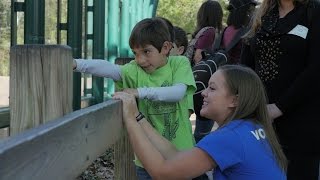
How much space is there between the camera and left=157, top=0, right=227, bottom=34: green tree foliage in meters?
29.4

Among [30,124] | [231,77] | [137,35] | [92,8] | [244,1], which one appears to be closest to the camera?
[30,124]

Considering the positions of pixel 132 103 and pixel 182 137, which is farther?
pixel 182 137

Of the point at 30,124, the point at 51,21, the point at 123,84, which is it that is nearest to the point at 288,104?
the point at 123,84

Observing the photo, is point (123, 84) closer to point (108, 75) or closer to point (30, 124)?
point (108, 75)

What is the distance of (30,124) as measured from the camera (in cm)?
177

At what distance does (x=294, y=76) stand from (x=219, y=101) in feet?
2.65

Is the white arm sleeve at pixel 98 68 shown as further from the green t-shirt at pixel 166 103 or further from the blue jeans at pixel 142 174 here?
the blue jeans at pixel 142 174

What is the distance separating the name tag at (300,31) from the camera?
303cm

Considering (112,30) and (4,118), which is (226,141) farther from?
(112,30)

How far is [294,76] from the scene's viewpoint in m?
3.11

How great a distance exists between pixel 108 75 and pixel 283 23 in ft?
3.29

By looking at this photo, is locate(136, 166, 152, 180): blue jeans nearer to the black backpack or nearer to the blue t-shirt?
the blue t-shirt

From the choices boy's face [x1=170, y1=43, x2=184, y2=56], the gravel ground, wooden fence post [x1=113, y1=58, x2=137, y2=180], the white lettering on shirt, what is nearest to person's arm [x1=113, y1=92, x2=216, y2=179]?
the white lettering on shirt

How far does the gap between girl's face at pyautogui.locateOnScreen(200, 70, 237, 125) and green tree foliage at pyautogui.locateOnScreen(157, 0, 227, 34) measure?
26468 millimetres
